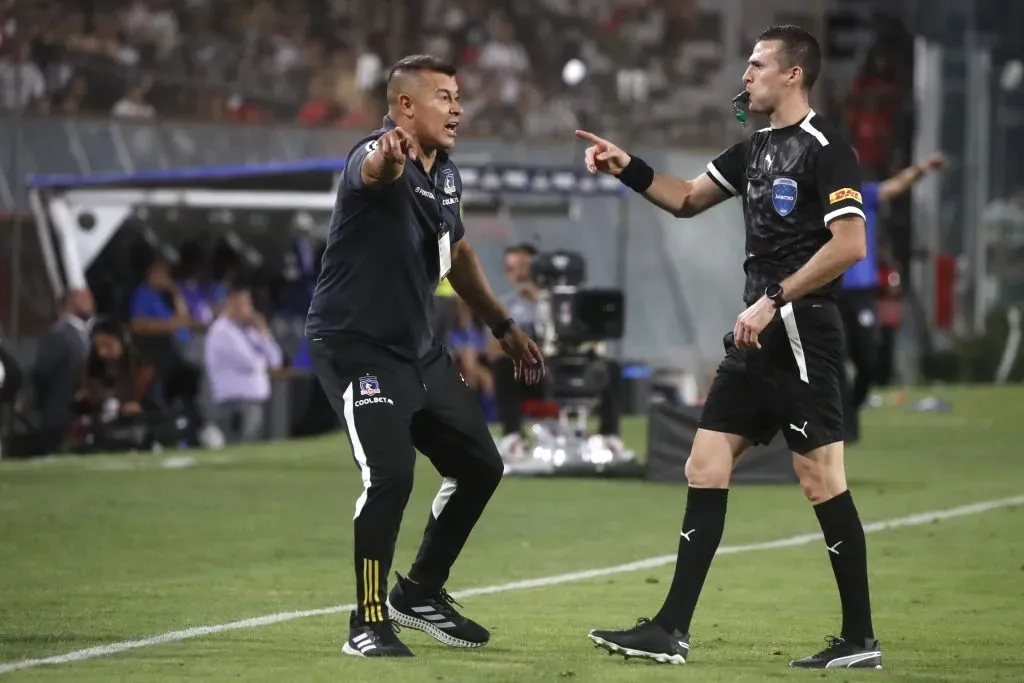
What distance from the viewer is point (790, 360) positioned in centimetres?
703

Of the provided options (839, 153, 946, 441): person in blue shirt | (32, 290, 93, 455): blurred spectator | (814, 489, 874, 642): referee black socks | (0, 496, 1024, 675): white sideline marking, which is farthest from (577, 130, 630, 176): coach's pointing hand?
(32, 290, 93, 455): blurred spectator

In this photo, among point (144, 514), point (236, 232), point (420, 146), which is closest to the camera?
point (420, 146)

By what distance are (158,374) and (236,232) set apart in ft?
11.8

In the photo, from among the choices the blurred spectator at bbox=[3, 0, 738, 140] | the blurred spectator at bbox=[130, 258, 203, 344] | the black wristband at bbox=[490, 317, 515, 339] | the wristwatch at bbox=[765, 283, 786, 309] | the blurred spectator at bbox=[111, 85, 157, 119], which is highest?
the blurred spectator at bbox=[3, 0, 738, 140]

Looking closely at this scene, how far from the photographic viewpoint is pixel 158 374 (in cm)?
2073

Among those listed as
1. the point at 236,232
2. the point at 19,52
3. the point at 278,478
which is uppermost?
the point at 19,52

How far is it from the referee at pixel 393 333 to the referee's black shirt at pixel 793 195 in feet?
3.57

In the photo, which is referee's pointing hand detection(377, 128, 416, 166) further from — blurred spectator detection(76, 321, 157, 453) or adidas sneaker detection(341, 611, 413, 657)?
blurred spectator detection(76, 321, 157, 453)

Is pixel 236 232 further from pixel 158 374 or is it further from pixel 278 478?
pixel 278 478

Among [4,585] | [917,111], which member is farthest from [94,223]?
[917,111]

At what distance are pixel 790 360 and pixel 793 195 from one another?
58cm

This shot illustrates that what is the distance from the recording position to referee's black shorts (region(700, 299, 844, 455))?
6996 millimetres

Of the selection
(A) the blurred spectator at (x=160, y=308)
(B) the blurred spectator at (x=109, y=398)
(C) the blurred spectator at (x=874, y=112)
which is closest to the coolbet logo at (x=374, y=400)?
(B) the blurred spectator at (x=109, y=398)

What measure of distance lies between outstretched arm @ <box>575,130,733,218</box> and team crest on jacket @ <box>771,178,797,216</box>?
0.30 metres
